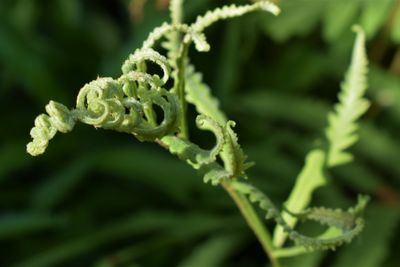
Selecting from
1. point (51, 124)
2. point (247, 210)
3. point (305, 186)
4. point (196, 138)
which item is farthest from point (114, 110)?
point (196, 138)

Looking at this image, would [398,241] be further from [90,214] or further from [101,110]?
[101,110]

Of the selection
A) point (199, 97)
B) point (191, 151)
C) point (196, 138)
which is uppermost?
point (196, 138)

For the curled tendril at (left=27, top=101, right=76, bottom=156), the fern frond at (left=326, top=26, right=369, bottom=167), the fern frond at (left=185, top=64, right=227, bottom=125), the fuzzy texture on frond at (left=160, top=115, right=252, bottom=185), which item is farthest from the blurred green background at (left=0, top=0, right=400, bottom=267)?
the curled tendril at (left=27, top=101, right=76, bottom=156)

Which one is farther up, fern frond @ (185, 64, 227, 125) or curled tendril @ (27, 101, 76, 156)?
fern frond @ (185, 64, 227, 125)

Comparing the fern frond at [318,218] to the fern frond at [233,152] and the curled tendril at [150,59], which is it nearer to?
the fern frond at [233,152]

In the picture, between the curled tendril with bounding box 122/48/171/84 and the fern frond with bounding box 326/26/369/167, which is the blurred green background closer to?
the fern frond with bounding box 326/26/369/167

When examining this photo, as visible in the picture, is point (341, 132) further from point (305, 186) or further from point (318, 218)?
point (318, 218)

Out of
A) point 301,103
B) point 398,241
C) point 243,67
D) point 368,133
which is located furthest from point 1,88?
point 398,241
